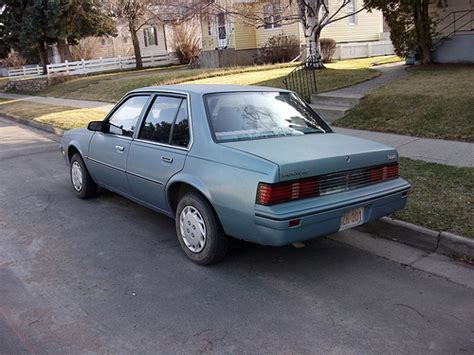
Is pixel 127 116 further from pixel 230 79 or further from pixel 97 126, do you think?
pixel 230 79

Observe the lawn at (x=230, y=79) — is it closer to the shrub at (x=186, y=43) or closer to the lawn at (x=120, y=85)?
the lawn at (x=120, y=85)

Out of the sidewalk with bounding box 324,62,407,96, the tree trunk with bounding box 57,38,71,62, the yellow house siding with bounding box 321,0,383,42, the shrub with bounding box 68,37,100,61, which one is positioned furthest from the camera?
the shrub with bounding box 68,37,100,61

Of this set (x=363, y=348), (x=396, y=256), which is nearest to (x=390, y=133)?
(x=396, y=256)

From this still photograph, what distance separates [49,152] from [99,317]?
770cm

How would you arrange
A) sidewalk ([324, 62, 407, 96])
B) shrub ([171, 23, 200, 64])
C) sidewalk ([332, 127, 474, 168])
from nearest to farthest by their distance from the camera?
sidewalk ([332, 127, 474, 168]), sidewalk ([324, 62, 407, 96]), shrub ([171, 23, 200, 64])

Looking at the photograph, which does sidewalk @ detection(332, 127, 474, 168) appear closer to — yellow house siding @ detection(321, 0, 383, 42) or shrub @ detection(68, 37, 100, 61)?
yellow house siding @ detection(321, 0, 383, 42)

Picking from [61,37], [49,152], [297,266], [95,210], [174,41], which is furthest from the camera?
[174,41]

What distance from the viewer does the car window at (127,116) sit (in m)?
5.43

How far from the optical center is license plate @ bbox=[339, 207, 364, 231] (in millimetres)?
4066

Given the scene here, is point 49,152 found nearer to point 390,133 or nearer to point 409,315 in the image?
point 390,133

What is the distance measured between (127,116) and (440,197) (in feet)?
11.8

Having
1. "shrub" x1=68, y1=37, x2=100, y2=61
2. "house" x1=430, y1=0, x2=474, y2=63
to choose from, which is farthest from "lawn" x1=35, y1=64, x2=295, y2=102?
"shrub" x1=68, y1=37, x2=100, y2=61

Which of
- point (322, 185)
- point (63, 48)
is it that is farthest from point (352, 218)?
point (63, 48)

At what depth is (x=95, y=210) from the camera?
622 cm
